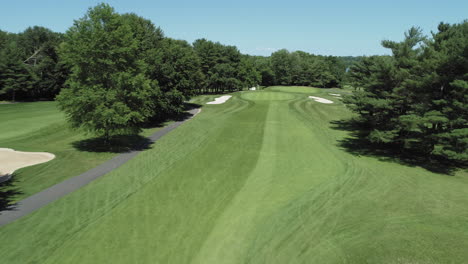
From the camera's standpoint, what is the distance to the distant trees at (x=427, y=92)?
1964 centimetres

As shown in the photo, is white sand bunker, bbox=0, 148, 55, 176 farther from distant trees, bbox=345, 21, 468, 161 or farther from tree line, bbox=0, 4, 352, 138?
distant trees, bbox=345, 21, 468, 161

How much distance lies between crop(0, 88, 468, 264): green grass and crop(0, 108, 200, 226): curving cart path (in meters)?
0.67

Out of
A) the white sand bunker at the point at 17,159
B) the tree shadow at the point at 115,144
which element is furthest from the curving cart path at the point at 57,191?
the white sand bunker at the point at 17,159

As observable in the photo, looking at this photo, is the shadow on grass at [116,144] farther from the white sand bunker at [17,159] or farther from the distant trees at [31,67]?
the distant trees at [31,67]

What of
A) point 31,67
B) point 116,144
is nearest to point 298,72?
point 31,67

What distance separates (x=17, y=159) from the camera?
71.6 feet

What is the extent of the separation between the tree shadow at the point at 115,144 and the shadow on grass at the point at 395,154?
19717 millimetres

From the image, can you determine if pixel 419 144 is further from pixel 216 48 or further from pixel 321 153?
pixel 216 48

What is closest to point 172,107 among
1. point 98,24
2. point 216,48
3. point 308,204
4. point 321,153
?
point 98,24

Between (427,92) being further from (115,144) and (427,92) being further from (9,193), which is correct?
(9,193)

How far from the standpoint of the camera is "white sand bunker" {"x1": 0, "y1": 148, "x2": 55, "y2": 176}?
19922mm

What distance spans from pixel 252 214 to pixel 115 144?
1820cm

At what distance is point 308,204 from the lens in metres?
15.2

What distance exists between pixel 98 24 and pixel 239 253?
68.7 feet
